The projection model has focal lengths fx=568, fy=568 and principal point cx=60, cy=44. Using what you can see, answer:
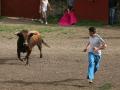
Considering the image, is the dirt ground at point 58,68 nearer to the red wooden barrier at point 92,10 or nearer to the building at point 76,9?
the red wooden barrier at point 92,10

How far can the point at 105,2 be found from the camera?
32531mm

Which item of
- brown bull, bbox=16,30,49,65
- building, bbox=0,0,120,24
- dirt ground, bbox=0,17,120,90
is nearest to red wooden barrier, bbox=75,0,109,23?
building, bbox=0,0,120,24

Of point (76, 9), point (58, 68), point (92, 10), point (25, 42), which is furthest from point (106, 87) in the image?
point (76, 9)

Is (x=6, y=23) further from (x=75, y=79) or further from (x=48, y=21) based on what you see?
(x=75, y=79)

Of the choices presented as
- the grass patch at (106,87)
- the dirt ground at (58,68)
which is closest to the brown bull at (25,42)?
the dirt ground at (58,68)

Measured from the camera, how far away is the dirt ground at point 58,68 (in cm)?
1385

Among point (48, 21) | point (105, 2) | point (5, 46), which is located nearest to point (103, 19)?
point (105, 2)

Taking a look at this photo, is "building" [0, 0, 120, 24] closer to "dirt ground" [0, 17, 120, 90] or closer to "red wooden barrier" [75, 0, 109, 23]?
"red wooden barrier" [75, 0, 109, 23]

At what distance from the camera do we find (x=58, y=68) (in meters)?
16.6

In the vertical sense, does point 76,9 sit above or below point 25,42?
above

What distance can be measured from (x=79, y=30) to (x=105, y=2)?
209 inches

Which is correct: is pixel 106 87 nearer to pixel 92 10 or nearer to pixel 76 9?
pixel 92 10

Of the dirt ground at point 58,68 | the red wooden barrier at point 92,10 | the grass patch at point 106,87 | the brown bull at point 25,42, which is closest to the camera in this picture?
the grass patch at point 106,87

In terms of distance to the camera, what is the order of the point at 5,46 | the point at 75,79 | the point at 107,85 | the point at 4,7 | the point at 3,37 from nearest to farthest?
the point at 107,85, the point at 75,79, the point at 5,46, the point at 3,37, the point at 4,7
